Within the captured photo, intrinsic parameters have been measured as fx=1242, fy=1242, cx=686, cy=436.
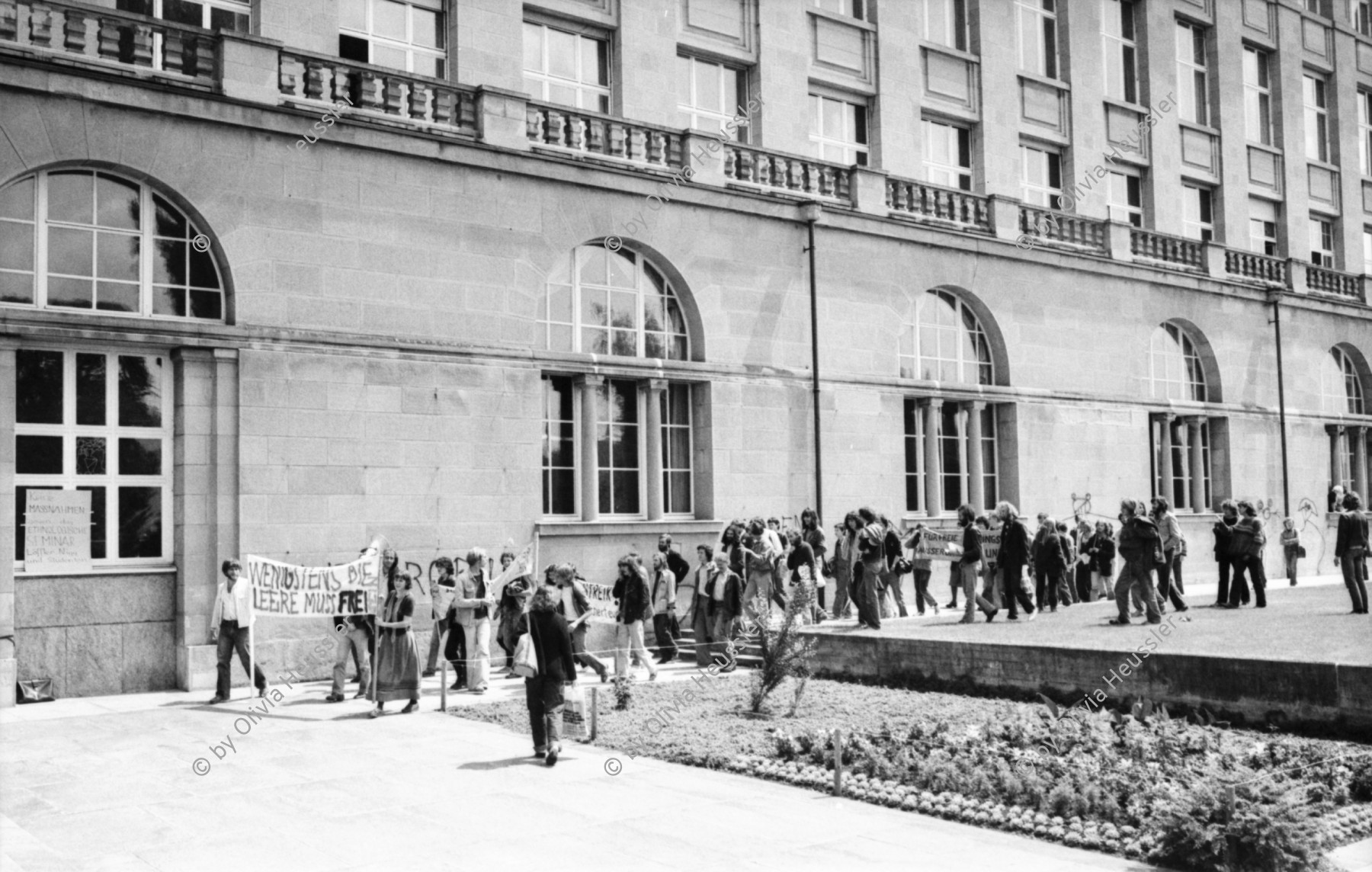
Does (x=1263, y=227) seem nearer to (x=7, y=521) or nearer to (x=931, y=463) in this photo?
(x=931, y=463)

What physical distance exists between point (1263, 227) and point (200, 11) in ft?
99.7

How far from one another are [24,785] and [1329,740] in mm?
11992

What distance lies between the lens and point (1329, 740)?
11.7m

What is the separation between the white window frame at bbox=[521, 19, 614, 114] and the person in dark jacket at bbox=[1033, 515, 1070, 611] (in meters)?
10.8

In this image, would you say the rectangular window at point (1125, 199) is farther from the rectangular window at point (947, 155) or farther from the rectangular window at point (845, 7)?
the rectangular window at point (845, 7)

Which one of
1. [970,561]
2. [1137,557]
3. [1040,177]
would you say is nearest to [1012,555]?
[970,561]

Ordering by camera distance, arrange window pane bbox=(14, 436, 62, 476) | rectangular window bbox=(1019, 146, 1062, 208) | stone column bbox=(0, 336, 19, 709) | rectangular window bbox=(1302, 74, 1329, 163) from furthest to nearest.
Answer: rectangular window bbox=(1302, 74, 1329, 163) < rectangular window bbox=(1019, 146, 1062, 208) < window pane bbox=(14, 436, 62, 476) < stone column bbox=(0, 336, 19, 709)

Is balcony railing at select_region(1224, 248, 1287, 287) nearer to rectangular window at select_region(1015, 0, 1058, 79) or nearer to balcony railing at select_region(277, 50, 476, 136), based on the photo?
rectangular window at select_region(1015, 0, 1058, 79)

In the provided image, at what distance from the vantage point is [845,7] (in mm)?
26719

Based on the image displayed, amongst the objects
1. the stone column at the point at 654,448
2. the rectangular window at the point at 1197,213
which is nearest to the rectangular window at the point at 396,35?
the stone column at the point at 654,448

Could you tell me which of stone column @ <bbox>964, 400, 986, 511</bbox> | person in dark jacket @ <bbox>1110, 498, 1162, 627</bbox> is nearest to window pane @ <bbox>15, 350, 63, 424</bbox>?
person in dark jacket @ <bbox>1110, 498, 1162, 627</bbox>

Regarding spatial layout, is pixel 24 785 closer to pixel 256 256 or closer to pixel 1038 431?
pixel 256 256

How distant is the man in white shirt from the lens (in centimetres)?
1580

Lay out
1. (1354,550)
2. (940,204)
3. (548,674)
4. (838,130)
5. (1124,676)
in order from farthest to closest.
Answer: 1. (940,204)
2. (838,130)
3. (1354,550)
4. (1124,676)
5. (548,674)
